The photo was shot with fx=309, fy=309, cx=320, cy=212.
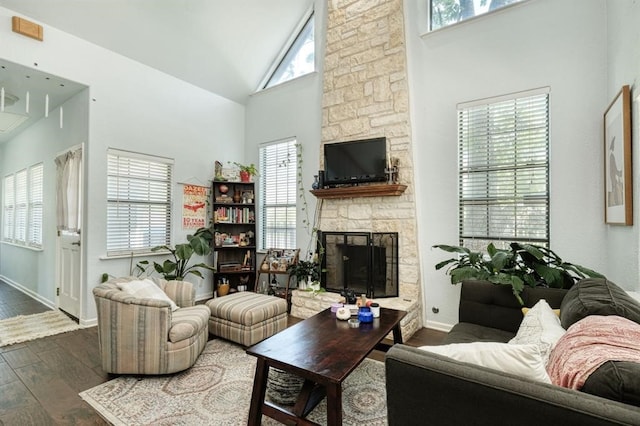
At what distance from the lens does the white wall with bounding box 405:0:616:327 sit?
118 inches

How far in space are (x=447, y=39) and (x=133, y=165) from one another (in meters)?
4.42

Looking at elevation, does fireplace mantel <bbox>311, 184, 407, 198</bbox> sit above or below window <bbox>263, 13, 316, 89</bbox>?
below

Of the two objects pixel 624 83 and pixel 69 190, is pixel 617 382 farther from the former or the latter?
pixel 69 190

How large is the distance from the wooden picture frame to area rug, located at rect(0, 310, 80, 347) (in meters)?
5.49

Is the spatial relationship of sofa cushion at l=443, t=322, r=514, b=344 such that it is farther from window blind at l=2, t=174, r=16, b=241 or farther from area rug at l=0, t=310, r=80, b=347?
window blind at l=2, t=174, r=16, b=241

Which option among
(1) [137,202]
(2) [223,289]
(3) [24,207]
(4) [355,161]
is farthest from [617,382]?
(3) [24,207]

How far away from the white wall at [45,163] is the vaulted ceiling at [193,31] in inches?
32.1

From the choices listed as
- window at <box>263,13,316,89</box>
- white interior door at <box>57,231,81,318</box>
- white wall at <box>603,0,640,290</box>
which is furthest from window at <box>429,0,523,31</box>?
white interior door at <box>57,231,81,318</box>

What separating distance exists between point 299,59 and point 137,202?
3.45 metres

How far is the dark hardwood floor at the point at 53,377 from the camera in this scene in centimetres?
205

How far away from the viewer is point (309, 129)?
4895 millimetres

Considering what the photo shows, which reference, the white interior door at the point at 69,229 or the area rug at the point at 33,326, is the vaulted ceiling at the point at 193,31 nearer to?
the white interior door at the point at 69,229

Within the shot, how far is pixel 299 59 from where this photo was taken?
5270 millimetres

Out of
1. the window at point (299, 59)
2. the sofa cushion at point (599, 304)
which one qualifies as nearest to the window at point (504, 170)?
the sofa cushion at point (599, 304)
